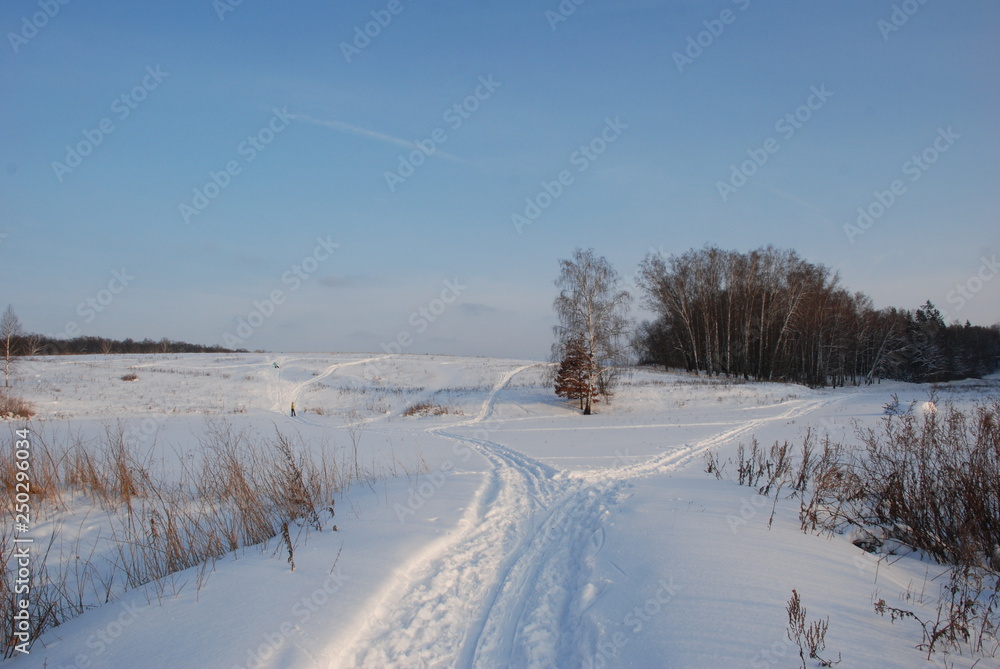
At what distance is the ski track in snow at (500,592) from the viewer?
345 centimetres

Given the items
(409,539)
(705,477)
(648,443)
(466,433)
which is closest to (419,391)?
(466,433)

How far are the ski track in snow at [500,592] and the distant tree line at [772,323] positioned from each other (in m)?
38.7

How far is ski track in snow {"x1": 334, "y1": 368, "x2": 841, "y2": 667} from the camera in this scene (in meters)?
3.45

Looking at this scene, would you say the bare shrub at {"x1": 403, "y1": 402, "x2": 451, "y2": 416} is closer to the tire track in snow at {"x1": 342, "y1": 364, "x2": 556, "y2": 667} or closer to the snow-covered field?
the snow-covered field

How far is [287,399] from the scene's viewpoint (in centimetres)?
3384

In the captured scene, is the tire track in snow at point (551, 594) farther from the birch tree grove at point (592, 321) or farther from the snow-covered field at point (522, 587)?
the birch tree grove at point (592, 321)

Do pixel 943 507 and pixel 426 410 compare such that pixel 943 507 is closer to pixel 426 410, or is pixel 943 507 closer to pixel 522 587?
pixel 522 587

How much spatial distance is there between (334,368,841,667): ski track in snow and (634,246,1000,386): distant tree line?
38675mm

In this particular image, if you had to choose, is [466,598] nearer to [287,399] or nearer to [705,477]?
[705,477]

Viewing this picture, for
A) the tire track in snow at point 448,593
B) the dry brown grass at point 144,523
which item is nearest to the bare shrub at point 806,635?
the tire track in snow at point 448,593

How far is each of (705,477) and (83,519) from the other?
10.1m

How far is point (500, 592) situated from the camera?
4383mm

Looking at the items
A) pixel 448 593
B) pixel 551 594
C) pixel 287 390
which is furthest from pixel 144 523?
pixel 287 390

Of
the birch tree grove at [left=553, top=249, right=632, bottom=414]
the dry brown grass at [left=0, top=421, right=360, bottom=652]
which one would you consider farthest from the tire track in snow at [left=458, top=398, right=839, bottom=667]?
the birch tree grove at [left=553, top=249, right=632, bottom=414]
